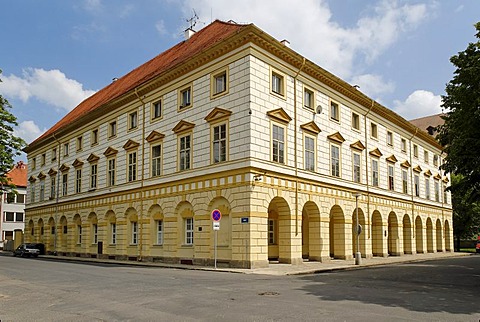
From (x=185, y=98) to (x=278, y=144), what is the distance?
703 centimetres

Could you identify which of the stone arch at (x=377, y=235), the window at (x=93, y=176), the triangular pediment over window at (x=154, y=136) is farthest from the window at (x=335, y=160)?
the window at (x=93, y=176)

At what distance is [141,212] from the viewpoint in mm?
31438

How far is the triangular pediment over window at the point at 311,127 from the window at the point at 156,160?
9459 mm

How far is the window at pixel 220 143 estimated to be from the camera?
25422mm

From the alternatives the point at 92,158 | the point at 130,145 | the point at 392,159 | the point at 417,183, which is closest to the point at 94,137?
the point at 92,158

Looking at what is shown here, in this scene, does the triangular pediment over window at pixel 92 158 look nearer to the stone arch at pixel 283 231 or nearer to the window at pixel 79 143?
the window at pixel 79 143

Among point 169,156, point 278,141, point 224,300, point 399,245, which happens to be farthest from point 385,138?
point 224,300

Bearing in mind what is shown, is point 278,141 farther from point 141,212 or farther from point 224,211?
point 141,212

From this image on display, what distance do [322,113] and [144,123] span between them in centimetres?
1213

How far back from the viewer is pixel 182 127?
28.4 metres

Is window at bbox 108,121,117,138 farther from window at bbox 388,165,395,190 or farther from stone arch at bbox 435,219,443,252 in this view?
stone arch at bbox 435,219,443,252

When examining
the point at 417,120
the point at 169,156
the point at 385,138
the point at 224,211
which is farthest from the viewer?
the point at 417,120

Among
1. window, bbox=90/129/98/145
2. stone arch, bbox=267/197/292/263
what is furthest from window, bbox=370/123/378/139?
window, bbox=90/129/98/145

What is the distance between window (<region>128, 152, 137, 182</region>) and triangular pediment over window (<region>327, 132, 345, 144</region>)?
13530mm
